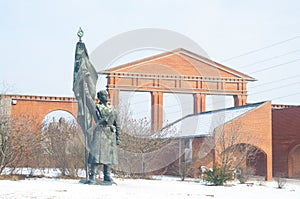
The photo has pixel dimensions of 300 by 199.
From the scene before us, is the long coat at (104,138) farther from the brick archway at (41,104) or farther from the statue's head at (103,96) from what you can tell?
the brick archway at (41,104)

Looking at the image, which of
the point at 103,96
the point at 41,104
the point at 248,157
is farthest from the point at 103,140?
the point at 41,104

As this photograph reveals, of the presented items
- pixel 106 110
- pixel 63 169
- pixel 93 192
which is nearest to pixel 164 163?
pixel 63 169

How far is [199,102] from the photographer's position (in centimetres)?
3847

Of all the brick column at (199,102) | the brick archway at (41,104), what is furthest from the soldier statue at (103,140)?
the brick column at (199,102)

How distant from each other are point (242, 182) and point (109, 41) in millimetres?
8497

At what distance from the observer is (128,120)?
2231 cm

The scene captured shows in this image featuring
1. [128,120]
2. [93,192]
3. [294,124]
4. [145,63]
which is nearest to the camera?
[93,192]

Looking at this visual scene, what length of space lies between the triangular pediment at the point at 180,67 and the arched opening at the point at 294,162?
31.6 feet

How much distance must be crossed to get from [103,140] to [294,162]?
2149 cm

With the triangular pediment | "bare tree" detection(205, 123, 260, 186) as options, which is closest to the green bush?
"bare tree" detection(205, 123, 260, 186)

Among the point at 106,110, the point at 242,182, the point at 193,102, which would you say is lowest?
the point at 242,182

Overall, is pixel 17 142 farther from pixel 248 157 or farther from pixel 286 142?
pixel 286 142

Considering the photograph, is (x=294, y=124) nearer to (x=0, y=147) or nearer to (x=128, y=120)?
(x=128, y=120)

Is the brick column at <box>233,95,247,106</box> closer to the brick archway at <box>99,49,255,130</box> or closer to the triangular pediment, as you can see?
the brick archway at <box>99,49,255,130</box>
